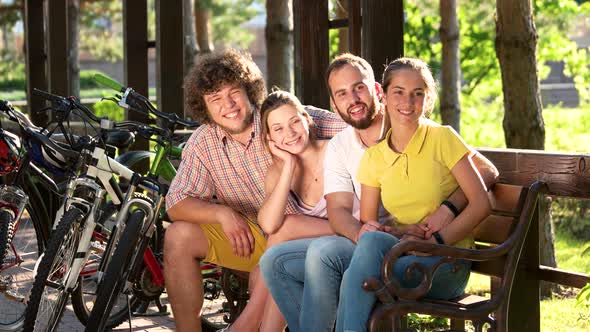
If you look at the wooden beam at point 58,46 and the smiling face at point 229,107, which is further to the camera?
the wooden beam at point 58,46

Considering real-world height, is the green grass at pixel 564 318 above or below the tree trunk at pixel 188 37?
below

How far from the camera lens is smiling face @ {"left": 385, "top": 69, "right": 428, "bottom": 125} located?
440 cm

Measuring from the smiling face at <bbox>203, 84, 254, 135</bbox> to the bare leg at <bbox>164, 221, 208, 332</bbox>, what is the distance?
46 cm

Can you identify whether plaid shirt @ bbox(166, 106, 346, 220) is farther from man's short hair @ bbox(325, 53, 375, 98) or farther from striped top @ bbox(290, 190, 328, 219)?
man's short hair @ bbox(325, 53, 375, 98)

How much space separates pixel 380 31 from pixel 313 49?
804mm

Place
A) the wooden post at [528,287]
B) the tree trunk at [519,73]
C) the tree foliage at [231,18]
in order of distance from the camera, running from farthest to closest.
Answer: the tree foliage at [231,18] → the tree trunk at [519,73] → the wooden post at [528,287]

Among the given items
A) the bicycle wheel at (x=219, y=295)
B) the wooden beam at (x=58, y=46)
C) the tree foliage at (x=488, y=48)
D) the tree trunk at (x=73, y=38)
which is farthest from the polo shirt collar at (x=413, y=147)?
A: the tree trunk at (x=73, y=38)

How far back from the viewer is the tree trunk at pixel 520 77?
25.2 ft

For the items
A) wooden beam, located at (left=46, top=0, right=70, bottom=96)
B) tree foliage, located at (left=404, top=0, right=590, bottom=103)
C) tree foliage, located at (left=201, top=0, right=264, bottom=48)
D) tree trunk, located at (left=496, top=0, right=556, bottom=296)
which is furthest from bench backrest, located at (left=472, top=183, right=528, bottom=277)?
tree foliage, located at (left=201, top=0, right=264, bottom=48)

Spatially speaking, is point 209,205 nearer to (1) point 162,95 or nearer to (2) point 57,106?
(2) point 57,106


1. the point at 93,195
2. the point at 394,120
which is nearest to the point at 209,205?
the point at 93,195

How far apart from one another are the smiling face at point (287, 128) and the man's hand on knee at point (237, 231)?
1.34 feet

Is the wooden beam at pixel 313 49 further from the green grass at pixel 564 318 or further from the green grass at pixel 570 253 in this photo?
the green grass at pixel 570 253

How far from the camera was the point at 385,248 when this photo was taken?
13.8 feet
